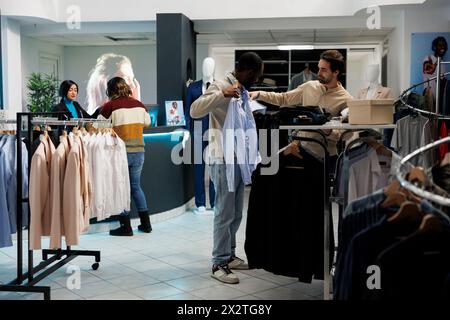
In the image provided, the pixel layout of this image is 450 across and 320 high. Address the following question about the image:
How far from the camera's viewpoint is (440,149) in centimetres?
531

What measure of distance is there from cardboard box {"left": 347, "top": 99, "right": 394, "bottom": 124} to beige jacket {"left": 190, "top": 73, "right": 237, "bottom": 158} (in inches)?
42.0

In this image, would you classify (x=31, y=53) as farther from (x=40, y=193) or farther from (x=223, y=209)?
(x=223, y=209)

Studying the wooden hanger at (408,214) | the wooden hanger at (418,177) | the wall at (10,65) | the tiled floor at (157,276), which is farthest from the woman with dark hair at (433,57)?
the wooden hanger at (408,214)

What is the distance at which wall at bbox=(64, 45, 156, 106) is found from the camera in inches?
483

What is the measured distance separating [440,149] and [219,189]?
2.48 metres

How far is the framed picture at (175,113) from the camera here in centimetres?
707

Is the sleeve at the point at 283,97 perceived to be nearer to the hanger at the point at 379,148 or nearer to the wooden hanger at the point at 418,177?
the hanger at the point at 379,148

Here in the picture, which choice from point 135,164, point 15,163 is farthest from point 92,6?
point 15,163

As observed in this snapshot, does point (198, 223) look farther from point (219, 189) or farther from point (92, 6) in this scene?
point (92, 6)

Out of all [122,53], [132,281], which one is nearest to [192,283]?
[132,281]

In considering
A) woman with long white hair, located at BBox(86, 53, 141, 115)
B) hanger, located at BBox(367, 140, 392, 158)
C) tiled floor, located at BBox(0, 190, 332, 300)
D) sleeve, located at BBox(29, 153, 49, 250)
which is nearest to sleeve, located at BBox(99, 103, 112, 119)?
woman with long white hair, located at BBox(86, 53, 141, 115)

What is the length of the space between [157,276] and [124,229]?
1.52 metres

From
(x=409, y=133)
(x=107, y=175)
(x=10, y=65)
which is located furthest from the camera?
(x=10, y=65)

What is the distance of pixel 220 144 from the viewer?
398 cm
